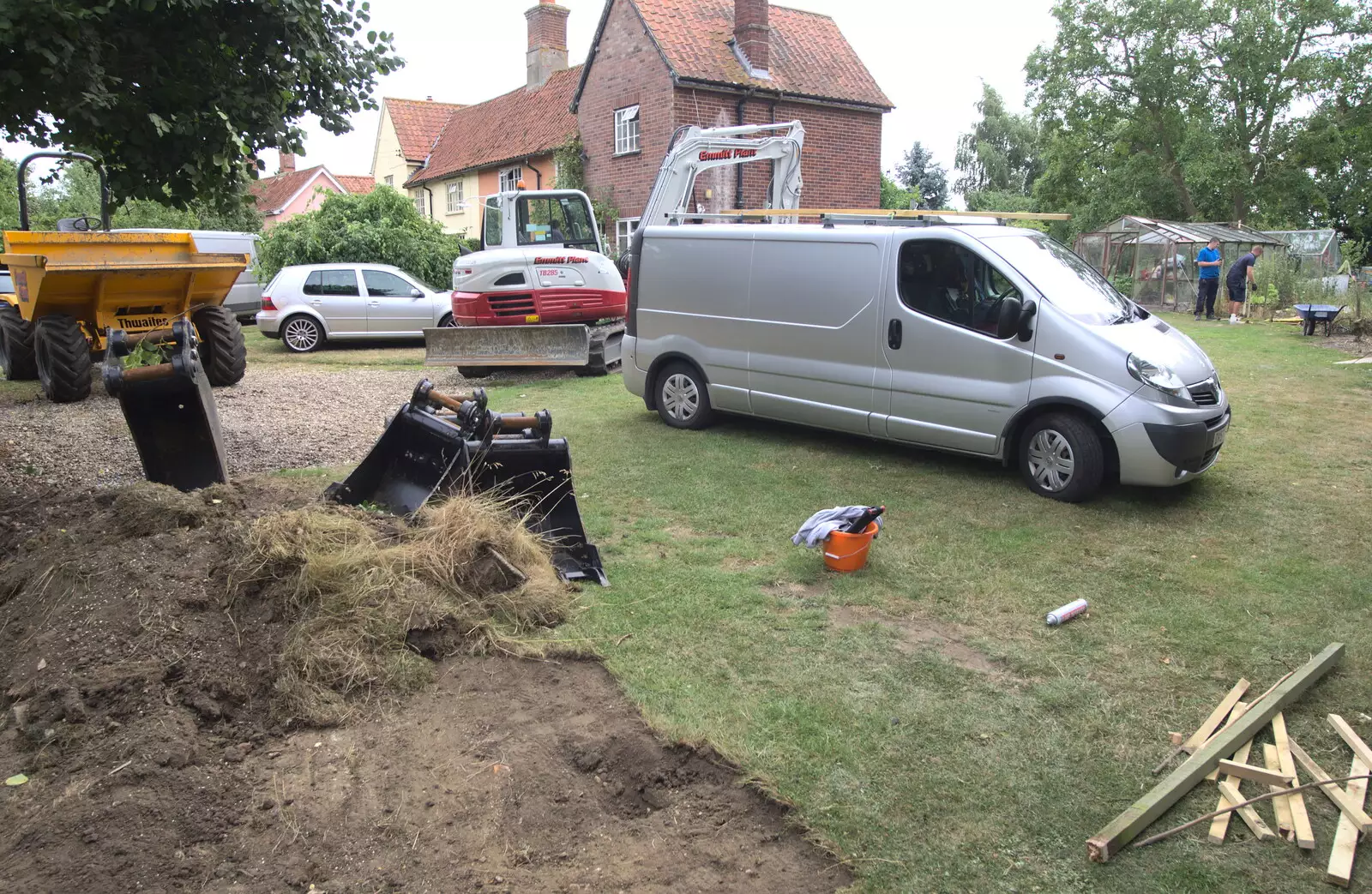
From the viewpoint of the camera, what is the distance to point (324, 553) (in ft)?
15.2

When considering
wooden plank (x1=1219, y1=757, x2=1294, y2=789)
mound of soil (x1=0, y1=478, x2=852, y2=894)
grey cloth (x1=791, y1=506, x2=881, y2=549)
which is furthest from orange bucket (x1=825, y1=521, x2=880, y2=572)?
wooden plank (x1=1219, y1=757, x2=1294, y2=789)

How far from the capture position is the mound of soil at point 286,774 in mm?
3000

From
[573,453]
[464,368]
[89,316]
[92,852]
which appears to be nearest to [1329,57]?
[464,368]

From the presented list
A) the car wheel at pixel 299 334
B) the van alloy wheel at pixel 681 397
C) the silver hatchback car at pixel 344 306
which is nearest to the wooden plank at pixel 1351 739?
the van alloy wheel at pixel 681 397

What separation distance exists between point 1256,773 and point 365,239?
70.5 feet

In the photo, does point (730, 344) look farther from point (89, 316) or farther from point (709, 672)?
point (89, 316)

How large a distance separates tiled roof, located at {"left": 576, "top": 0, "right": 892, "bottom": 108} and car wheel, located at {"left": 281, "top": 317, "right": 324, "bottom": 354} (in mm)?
10934

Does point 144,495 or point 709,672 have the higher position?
point 144,495

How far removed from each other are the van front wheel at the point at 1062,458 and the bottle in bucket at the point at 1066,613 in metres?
1.87

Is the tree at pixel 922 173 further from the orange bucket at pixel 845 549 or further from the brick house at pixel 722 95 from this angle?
the orange bucket at pixel 845 549

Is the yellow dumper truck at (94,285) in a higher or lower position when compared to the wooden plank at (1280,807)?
higher

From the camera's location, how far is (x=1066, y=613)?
4.92 meters

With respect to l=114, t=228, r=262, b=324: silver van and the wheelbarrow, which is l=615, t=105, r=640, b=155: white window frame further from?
the wheelbarrow

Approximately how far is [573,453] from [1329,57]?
36098 mm
